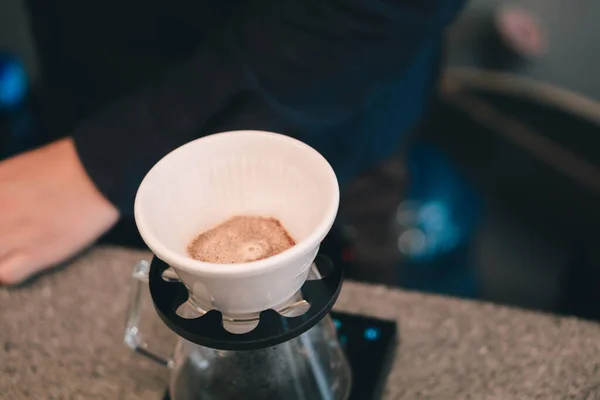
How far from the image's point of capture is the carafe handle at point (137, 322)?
45 cm

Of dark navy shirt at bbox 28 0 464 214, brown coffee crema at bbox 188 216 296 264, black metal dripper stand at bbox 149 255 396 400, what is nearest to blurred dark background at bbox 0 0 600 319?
dark navy shirt at bbox 28 0 464 214

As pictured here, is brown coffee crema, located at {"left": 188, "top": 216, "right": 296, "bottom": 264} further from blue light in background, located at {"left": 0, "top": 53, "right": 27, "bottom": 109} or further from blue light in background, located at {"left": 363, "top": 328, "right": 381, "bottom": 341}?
blue light in background, located at {"left": 0, "top": 53, "right": 27, "bottom": 109}

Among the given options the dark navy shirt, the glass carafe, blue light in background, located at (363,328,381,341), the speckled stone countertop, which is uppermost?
the dark navy shirt

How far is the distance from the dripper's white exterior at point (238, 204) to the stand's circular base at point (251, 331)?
11 millimetres

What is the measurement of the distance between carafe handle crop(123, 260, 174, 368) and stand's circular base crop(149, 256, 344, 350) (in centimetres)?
3

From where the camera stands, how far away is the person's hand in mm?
587

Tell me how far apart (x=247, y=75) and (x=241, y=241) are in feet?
0.74

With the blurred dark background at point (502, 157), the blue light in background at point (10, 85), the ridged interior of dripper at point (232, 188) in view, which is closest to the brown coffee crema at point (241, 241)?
Answer: the ridged interior of dripper at point (232, 188)

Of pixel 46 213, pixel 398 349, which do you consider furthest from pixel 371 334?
pixel 46 213

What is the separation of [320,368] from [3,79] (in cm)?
103

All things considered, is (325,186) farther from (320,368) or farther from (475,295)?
(475,295)

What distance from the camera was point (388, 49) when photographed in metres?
0.62

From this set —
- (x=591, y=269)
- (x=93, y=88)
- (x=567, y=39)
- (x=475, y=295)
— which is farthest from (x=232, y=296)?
(x=567, y=39)

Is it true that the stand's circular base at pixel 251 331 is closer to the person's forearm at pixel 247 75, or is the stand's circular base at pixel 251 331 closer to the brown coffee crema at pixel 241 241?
the brown coffee crema at pixel 241 241
